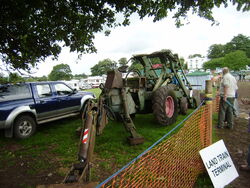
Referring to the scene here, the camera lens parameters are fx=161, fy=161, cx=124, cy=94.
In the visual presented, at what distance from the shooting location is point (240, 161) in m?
3.08

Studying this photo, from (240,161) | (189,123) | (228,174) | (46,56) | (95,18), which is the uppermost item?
(95,18)

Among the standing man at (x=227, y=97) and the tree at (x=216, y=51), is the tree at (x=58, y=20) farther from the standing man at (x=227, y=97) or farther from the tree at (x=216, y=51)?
the tree at (x=216, y=51)

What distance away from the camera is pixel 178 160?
7.95ft

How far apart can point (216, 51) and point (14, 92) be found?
84.8 meters

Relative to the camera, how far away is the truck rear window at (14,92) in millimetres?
4562

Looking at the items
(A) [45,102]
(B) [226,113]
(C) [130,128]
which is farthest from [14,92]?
(B) [226,113]

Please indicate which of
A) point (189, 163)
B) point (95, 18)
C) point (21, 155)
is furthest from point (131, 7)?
point (21, 155)

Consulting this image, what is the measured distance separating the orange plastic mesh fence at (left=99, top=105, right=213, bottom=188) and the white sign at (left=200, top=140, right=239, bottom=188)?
0.30m

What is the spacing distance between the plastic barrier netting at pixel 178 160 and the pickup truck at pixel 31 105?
3.70 meters

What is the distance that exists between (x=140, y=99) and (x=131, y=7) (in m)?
3.20

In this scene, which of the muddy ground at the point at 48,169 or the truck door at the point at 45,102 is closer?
the muddy ground at the point at 48,169

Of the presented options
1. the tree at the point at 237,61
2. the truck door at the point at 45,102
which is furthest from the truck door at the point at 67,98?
the tree at the point at 237,61

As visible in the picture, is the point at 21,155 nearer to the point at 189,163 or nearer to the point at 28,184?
the point at 28,184

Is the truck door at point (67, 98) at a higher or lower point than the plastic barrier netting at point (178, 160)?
higher
